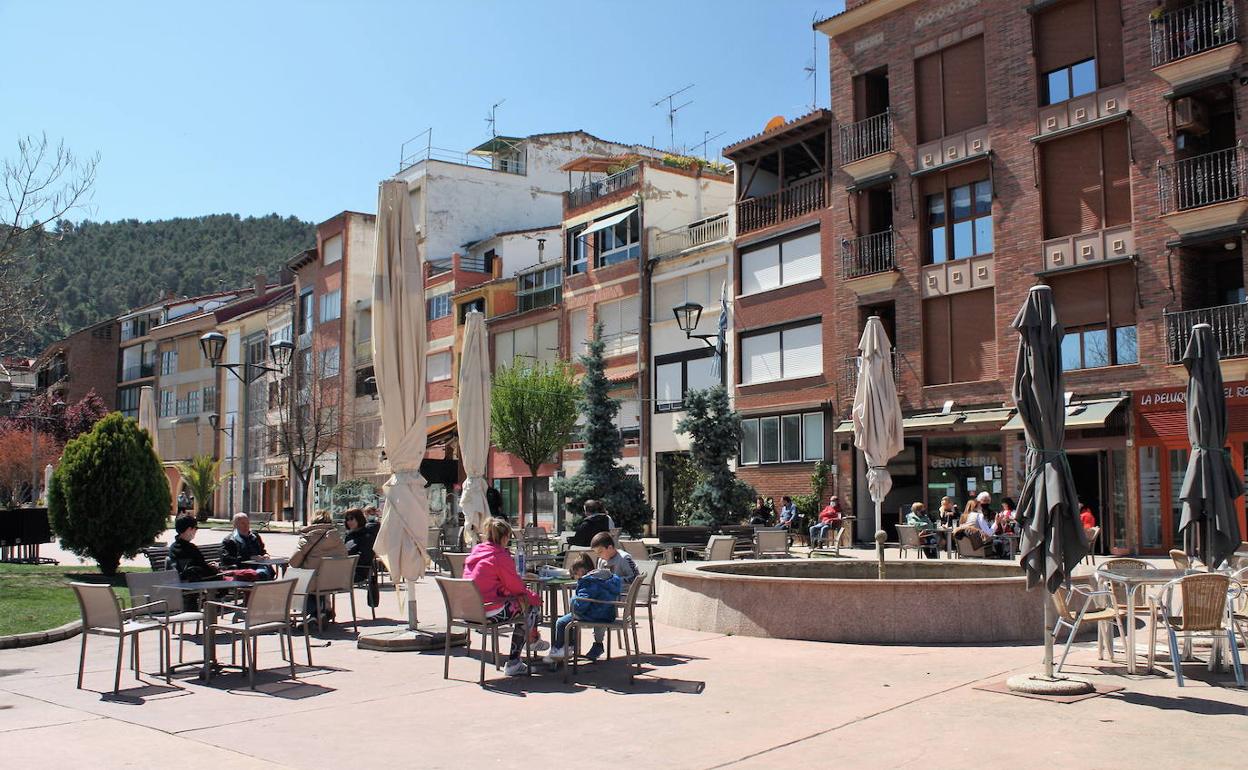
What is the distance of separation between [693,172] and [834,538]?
17.8 m

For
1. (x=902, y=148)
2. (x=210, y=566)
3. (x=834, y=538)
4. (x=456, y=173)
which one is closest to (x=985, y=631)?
(x=210, y=566)

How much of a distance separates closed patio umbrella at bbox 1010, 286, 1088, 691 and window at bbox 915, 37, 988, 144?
2118 cm

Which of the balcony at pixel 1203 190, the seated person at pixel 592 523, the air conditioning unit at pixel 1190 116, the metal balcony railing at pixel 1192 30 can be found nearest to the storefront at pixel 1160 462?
the balcony at pixel 1203 190

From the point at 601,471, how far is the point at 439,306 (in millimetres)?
19710

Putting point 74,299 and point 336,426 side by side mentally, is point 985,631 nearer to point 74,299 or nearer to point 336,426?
point 336,426

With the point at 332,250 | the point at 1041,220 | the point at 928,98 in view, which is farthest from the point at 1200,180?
the point at 332,250

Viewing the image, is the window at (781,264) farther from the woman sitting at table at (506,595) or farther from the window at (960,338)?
the woman sitting at table at (506,595)

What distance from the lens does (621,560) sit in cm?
1028

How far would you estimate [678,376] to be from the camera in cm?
3672

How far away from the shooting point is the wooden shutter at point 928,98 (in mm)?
29203

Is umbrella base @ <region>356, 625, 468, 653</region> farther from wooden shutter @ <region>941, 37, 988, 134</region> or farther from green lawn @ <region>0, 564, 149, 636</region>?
wooden shutter @ <region>941, 37, 988, 134</region>

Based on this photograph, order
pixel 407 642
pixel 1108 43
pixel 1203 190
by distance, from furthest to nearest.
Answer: pixel 1108 43 → pixel 1203 190 → pixel 407 642

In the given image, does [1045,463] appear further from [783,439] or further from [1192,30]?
[783,439]

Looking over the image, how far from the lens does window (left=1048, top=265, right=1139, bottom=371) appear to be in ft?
81.1
